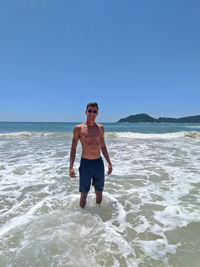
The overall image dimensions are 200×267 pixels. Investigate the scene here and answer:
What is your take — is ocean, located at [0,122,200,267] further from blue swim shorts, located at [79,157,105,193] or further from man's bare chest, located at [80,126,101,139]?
man's bare chest, located at [80,126,101,139]

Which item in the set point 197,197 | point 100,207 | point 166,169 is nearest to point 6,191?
point 100,207

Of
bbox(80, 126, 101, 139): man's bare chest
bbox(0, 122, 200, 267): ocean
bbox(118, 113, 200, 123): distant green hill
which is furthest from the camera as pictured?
bbox(118, 113, 200, 123): distant green hill

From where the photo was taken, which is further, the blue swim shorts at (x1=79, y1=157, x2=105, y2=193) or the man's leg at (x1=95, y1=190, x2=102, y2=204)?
the man's leg at (x1=95, y1=190, x2=102, y2=204)

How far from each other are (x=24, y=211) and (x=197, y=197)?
4140 mm

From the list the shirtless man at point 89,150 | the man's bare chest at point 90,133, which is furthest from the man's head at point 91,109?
the man's bare chest at point 90,133

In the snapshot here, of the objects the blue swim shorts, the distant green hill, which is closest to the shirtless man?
Result: the blue swim shorts

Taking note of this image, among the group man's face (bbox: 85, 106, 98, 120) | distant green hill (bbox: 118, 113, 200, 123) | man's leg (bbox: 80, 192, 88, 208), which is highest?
distant green hill (bbox: 118, 113, 200, 123)

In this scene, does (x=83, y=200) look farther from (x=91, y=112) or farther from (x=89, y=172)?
(x=91, y=112)

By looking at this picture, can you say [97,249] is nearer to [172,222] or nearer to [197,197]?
[172,222]

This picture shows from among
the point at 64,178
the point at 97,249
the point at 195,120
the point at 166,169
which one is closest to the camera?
the point at 97,249

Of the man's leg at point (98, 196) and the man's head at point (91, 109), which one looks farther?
the man's leg at point (98, 196)

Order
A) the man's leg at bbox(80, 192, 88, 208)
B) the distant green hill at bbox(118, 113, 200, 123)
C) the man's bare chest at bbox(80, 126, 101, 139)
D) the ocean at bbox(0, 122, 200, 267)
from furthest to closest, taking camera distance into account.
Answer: the distant green hill at bbox(118, 113, 200, 123)
the man's leg at bbox(80, 192, 88, 208)
the man's bare chest at bbox(80, 126, 101, 139)
the ocean at bbox(0, 122, 200, 267)

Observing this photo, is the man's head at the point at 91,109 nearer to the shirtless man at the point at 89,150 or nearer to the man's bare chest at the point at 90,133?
the shirtless man at the point at 89,150

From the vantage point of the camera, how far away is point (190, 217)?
339 centimetres
